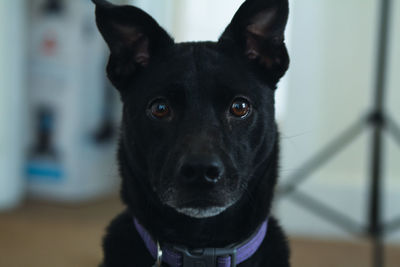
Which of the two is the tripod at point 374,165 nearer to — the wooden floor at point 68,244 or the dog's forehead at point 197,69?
the wooden floor at point 68,244

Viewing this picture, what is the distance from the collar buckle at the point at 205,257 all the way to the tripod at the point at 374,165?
137 centimetres

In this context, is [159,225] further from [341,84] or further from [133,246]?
[341,84]

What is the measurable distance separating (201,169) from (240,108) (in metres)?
0.24

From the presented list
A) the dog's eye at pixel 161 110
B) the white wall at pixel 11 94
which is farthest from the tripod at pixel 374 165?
the white wall at pixel 11 94

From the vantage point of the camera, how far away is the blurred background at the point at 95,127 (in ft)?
9.29

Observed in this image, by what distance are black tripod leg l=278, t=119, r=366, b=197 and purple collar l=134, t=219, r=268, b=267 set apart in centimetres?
144

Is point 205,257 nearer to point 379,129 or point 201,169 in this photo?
point 201,169

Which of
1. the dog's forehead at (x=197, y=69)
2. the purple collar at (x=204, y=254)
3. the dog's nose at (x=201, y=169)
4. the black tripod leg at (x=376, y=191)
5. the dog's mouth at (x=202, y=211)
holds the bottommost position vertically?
the black tripod leg at (x=376, y=191)

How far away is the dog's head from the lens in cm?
121

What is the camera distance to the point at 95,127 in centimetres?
371

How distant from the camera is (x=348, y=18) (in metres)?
2.90

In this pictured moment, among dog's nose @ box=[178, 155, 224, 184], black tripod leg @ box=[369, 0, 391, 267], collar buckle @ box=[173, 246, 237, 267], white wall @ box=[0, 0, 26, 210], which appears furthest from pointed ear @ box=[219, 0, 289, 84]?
white wall @ box=[0, 0, 26, 210]

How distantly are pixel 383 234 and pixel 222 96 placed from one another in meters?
1.81

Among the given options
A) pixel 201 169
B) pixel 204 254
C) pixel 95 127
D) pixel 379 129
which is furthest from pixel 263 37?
pixel 95 127
